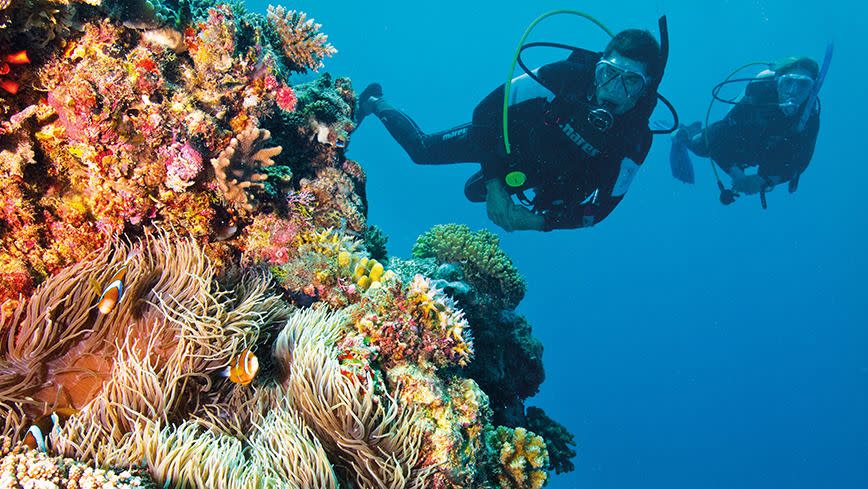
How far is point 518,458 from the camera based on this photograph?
10.7 feet

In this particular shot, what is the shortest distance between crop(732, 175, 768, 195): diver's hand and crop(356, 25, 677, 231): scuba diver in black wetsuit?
552 cm

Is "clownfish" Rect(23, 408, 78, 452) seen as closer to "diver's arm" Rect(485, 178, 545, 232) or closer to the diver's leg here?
"diver's arm" Rect(485, 178, 545, 232)

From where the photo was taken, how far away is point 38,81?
2.65 m

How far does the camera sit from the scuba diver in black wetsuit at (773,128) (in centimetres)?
978

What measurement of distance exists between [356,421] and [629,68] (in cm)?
591

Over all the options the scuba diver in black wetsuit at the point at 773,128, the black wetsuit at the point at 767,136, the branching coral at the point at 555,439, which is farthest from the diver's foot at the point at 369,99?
the black wetsuit at the point at 767,136

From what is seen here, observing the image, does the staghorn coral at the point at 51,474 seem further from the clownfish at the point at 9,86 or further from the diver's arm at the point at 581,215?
the diver's arm at the point at 581,215

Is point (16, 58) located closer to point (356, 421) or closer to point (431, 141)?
point (356, 421)

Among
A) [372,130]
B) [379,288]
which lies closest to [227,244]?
[379,288]

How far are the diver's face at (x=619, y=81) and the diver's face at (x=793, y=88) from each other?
612cm

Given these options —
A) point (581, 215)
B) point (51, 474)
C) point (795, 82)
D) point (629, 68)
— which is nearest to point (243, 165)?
point (51, 474)

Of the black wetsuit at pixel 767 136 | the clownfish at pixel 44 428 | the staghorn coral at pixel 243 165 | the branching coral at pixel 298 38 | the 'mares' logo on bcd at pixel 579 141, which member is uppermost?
the black wetsuit at pixel 767 136

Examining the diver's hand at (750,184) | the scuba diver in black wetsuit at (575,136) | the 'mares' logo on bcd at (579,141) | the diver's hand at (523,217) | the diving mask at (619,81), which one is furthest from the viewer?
the diver's hand at (750,184)

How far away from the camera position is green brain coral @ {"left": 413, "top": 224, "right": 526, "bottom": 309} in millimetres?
6105
